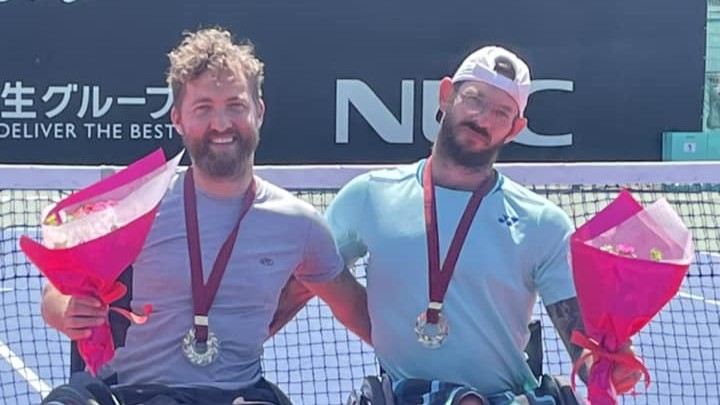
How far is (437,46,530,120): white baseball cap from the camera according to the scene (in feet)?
10.9

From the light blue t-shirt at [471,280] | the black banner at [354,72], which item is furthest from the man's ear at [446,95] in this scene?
the black banner at [354,72]

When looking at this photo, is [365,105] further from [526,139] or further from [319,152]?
[526,139]

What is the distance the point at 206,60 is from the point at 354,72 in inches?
406

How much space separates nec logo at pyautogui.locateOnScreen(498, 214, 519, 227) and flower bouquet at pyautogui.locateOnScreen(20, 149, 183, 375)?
878 mm

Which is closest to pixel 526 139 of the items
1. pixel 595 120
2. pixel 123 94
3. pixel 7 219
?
pixel 595 120

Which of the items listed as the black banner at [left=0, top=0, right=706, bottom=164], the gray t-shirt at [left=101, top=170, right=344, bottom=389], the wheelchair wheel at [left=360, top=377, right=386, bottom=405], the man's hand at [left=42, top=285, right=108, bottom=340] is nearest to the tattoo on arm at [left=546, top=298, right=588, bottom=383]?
the wheelchair wheel at [left=360, top=377, right=386, bottom=405]

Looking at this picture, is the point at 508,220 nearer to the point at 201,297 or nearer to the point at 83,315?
the point at 201,297

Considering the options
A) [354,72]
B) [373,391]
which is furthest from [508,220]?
[354,72]

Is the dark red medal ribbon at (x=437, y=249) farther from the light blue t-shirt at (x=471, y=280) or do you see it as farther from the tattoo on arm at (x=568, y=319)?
the tattoo on arm at (x=568, y=319)

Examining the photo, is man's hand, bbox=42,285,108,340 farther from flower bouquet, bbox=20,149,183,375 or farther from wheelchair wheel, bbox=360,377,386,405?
wheelchair wheel, bbox=360,377,386,405

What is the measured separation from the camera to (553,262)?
3338 millimetres

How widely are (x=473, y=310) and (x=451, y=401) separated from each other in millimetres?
256

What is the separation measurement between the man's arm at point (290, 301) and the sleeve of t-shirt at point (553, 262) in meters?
0.62

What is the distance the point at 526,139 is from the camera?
13688mm
